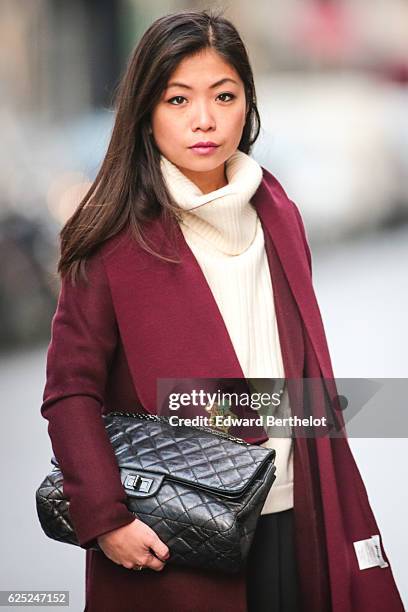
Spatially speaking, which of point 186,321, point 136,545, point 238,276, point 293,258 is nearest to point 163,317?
point 186,321

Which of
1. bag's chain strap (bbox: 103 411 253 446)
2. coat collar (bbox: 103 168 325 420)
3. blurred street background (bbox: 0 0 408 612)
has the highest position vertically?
blurred street background (bbox: 0 0 408 612)

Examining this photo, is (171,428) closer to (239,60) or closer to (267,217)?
(267,217)

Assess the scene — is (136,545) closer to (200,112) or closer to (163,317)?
(163,317)

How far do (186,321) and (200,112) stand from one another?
0.38m

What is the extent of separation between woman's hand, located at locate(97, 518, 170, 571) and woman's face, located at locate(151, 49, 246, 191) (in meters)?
0.66

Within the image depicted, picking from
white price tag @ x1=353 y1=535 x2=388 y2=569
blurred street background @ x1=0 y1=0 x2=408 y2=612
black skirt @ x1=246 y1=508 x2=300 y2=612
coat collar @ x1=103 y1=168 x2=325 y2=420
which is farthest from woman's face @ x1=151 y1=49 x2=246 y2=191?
blurred street background @ x1=0 y1=0 x2=408 y2=612

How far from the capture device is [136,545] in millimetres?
1967

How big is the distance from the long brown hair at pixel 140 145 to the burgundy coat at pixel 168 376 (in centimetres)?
3

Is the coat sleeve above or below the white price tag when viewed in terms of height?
above

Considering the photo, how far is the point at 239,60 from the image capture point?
2131 mm

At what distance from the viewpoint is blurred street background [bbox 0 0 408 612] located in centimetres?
446

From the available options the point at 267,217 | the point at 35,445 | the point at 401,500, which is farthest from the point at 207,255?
the point at 35,445

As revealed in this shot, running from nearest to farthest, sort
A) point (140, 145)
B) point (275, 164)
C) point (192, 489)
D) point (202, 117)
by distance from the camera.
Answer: point (192, 489) → point (202, 117) → point (140, 145) → point (275, 164)

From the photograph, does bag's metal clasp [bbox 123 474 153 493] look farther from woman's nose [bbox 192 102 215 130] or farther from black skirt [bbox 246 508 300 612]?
woman's nose [bbox 192 102 215 130]
